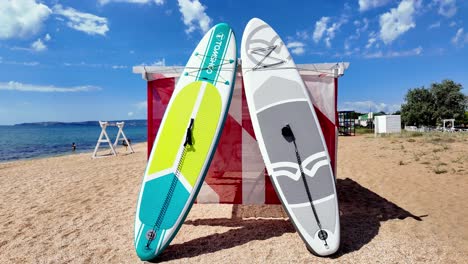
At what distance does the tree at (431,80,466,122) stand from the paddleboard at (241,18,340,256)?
120ft

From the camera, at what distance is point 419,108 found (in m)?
33.4

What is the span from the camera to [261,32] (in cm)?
388

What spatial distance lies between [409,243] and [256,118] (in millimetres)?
2276

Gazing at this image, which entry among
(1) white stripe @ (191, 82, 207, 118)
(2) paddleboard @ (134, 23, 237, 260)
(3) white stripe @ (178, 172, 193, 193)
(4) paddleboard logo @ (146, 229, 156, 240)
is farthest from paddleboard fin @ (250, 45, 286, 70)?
(4) paddleboard logo @ (146, 229, 156, 240)

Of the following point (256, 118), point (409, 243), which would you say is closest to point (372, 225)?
point (409, 243)

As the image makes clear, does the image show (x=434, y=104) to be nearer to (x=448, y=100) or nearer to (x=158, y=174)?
(x=448, y=100)

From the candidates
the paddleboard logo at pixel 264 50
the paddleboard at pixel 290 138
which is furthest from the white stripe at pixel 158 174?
the paddleboard logo at pixel 264 50

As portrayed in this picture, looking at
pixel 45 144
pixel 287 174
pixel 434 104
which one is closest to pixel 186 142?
pixel 287 174

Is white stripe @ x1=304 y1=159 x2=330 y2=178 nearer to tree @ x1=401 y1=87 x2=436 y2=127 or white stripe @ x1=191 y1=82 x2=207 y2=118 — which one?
white stripe @ x1=191 y1=82 x2=207 y2=118

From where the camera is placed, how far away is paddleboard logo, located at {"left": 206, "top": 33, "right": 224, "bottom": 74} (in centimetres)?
372

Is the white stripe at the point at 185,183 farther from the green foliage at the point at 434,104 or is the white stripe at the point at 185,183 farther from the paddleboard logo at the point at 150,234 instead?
the green foliage at the point at 434,104

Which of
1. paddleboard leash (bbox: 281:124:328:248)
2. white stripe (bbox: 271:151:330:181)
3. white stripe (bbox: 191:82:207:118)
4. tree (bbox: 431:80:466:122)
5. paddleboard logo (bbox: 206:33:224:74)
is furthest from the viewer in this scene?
tree (bbox: 431:80:466:122)

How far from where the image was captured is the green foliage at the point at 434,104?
32.7 metres

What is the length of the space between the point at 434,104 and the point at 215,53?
3857 cm
